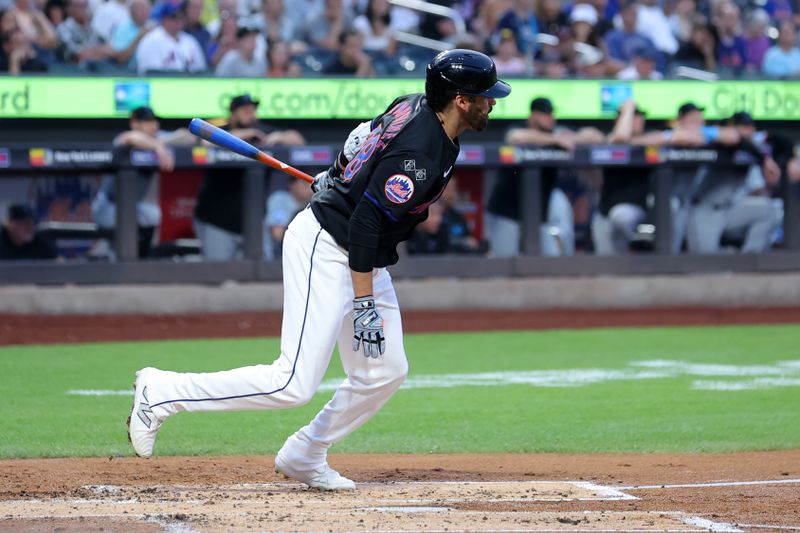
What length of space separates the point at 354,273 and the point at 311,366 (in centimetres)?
40

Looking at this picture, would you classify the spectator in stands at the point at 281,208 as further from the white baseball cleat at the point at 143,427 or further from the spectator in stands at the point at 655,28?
the white baseball cleat at the point at 143,427

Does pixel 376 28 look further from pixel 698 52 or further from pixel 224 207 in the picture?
pixel 698 52

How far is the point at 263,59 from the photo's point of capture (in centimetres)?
1338

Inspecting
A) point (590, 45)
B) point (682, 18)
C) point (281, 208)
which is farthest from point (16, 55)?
point (682, 18)

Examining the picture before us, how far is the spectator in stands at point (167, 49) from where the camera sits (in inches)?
515

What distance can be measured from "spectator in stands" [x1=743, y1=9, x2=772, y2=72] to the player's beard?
39.0 feet

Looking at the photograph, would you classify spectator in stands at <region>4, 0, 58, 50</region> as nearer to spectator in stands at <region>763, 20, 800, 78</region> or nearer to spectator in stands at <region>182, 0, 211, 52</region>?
spectator in stands at <region>182, 0, 211, 52</region>

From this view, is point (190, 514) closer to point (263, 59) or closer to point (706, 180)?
point (263, 59)

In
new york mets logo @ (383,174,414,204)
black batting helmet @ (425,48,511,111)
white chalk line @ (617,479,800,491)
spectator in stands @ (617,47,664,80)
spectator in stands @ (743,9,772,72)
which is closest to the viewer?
new york mets logo @ (383,174,414,204)

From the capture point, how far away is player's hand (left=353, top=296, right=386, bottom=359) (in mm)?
4914

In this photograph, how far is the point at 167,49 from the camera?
13141 mm

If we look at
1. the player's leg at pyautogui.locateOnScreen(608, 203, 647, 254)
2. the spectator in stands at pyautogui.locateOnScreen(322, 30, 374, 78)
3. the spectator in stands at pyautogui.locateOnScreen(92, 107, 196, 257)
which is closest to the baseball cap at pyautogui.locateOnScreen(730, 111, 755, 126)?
the player's leg at pyautogui.locateOnScreen(608, 203, 647, 254)

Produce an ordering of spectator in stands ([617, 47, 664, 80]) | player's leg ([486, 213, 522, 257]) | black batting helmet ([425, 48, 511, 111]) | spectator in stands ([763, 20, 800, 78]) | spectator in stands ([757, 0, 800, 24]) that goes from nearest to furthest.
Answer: black batting helmet ([425, 48, 511, 111]) → player's leg ([486, 213, 522, 257]) → spectator in stands ([617, 47, 664, 80]) → spectator in stands ([763, 20, 800, 78]) → spectator in stands ([757, 0, 800, 24])

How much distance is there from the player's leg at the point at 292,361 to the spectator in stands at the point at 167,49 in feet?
26.9
